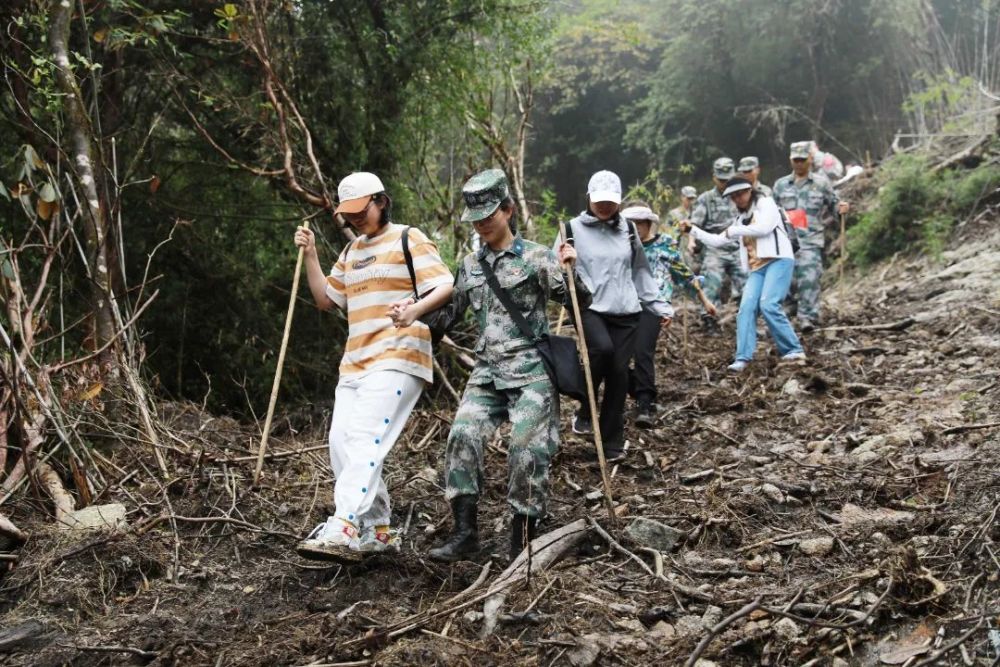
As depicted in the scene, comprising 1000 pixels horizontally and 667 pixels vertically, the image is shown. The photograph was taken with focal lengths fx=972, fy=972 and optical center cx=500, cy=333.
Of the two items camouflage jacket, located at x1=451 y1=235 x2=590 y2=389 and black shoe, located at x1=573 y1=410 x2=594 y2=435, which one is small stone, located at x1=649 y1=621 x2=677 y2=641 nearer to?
camouflage jacket, located at x1=451 y1=235 x2=590 y2=389

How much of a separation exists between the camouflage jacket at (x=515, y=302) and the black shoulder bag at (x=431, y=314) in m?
0.17

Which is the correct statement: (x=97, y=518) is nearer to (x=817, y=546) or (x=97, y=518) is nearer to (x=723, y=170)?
(x=817, y=546)

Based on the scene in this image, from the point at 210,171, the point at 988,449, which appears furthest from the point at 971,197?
the point at 210,171

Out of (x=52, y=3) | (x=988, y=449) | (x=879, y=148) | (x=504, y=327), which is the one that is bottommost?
(x=879, y=148)

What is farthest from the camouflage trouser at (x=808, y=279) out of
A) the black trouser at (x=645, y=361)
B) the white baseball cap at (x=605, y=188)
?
the white baseball cap at (x=605, y=188)

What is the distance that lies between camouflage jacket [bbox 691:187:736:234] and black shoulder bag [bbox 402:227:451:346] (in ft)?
21.1

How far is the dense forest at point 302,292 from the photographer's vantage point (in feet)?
15.3

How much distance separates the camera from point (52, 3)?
657 cm

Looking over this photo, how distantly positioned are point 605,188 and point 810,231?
196 inches

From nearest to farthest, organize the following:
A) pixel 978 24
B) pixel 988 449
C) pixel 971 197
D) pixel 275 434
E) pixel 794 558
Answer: pixel 794 558 → pixel 988 449 → pixel 275 434 → pixel 971 197 → pixel 978 24

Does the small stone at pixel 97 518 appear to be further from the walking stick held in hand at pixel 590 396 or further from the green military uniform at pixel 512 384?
the walking stick held in hand at pixel 590 396

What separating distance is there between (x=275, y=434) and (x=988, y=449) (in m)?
5.56

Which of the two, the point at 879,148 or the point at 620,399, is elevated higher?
the point at 620,399

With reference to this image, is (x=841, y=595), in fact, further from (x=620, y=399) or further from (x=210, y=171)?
(x=210, y=171)
